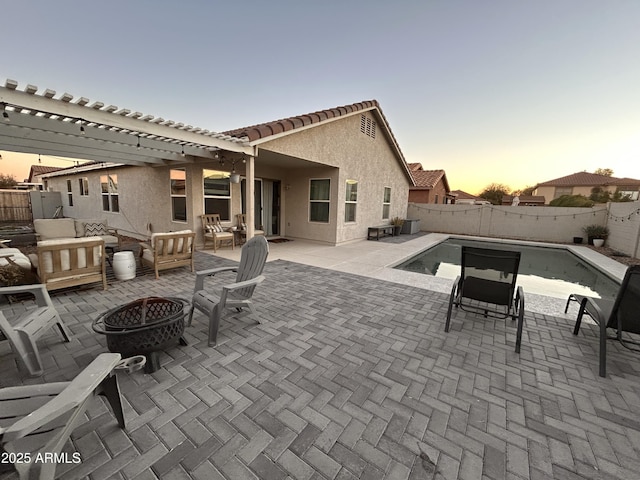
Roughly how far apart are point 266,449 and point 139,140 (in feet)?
22.7

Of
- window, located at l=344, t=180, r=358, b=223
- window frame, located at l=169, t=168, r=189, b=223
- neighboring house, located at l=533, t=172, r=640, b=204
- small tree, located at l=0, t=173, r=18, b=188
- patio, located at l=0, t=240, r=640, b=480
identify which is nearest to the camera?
patio, located at l=0, t=240, r=640, b=480

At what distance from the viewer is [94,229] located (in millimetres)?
7430

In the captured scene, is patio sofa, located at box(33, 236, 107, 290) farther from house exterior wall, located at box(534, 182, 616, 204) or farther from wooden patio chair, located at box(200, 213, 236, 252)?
house exterior wall, located at box(534, 182, 616, 204)

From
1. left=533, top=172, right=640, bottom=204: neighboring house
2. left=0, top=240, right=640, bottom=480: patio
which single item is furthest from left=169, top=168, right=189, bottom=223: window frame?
left=533, top=172, right=640, bottom=204: neighboring house

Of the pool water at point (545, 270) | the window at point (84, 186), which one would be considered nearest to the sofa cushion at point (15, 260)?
the pool water at point (545, 270)

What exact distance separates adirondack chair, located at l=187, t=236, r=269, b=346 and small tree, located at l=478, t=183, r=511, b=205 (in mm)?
43847

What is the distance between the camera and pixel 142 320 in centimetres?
238

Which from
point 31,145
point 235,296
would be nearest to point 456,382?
point 235,296

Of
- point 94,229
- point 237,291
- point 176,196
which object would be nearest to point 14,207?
point 94,229

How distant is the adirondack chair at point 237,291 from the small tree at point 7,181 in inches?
1366

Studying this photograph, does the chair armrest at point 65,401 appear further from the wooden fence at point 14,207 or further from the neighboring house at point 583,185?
the neighboring house at point 583,185

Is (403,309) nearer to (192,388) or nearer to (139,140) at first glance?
(192,388)

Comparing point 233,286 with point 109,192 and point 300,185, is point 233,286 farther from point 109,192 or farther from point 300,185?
point 109,192

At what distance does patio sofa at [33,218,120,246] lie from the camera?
686 centimetres
